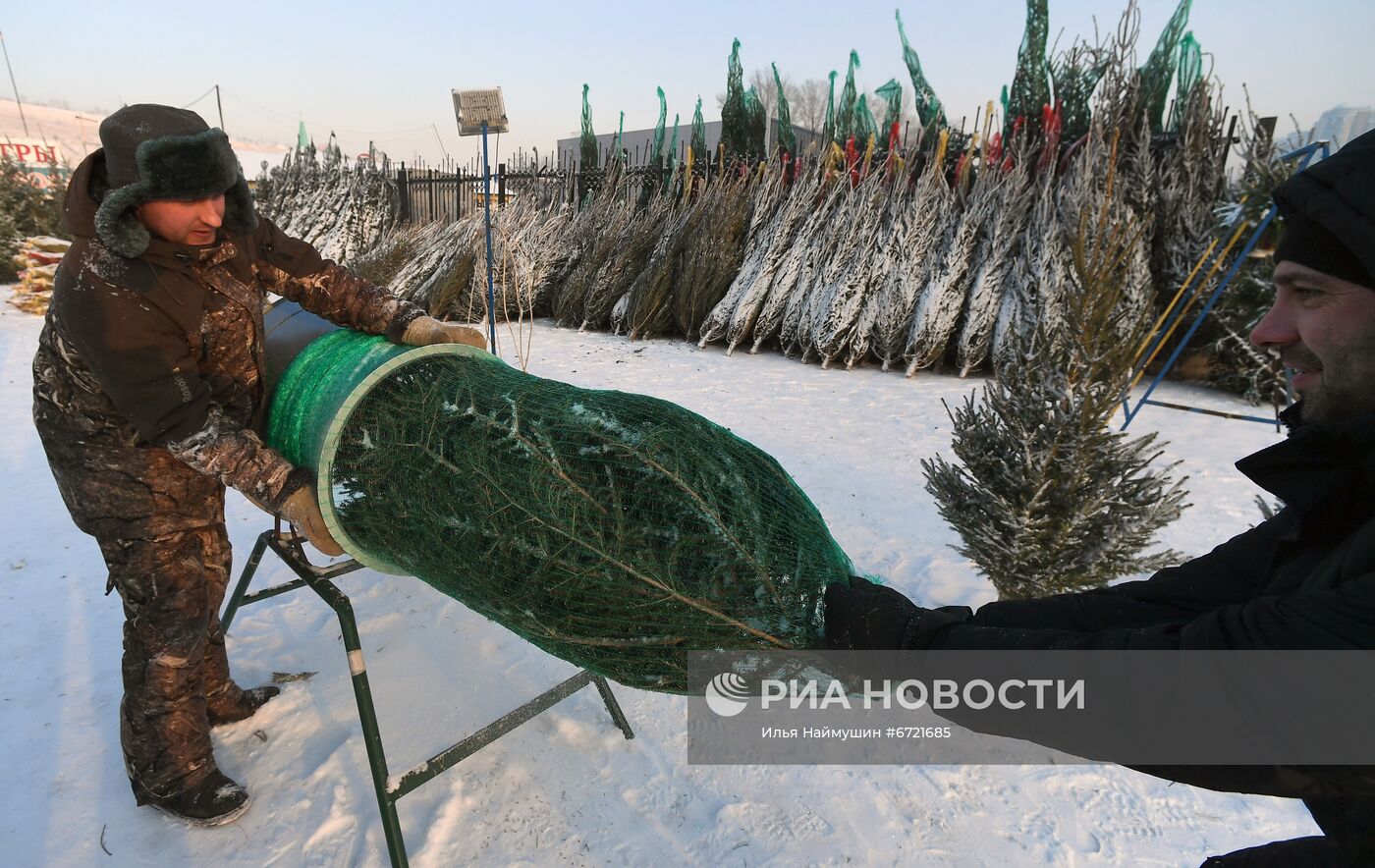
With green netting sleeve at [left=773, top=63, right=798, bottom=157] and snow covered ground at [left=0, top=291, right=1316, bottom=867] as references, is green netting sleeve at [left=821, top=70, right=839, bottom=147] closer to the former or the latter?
green netting sleeve at [left=773, top=63, right=798, bottom=157]

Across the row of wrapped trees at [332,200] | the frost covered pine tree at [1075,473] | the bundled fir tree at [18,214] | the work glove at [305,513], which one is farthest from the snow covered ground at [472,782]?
the bundled fir tree at [18,214]

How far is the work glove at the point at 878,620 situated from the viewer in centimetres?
104

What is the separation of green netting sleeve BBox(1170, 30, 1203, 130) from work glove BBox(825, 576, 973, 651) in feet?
26.8

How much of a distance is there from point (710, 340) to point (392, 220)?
806 centimetres

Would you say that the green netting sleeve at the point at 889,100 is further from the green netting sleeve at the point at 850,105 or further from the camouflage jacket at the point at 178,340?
the camouflage jacket at the point at 178,340

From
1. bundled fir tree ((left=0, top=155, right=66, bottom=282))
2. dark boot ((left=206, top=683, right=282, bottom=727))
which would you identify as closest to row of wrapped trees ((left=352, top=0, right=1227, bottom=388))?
dark boot ((left=206, top=683, right=282, bottom=727))

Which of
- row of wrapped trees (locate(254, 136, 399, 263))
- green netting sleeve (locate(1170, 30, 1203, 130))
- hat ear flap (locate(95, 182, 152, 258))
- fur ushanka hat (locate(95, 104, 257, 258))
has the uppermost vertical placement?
green netting sleeve (locate(1170, 30, 1203, 130))

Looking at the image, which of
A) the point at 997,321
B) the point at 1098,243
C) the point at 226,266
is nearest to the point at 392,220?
the point at 997,321

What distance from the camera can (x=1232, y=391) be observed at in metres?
6.41

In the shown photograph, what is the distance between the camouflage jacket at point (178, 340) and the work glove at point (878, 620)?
1329 millimetres

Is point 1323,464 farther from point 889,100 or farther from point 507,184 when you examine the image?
point 507,184

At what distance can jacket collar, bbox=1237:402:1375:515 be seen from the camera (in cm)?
84

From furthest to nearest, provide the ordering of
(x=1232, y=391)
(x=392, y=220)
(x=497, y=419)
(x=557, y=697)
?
(x=392, y=220), (x=1232, y=391), (x=557, y=697), (x=497, y=419)

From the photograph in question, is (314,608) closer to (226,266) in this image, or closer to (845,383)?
(226,266)
